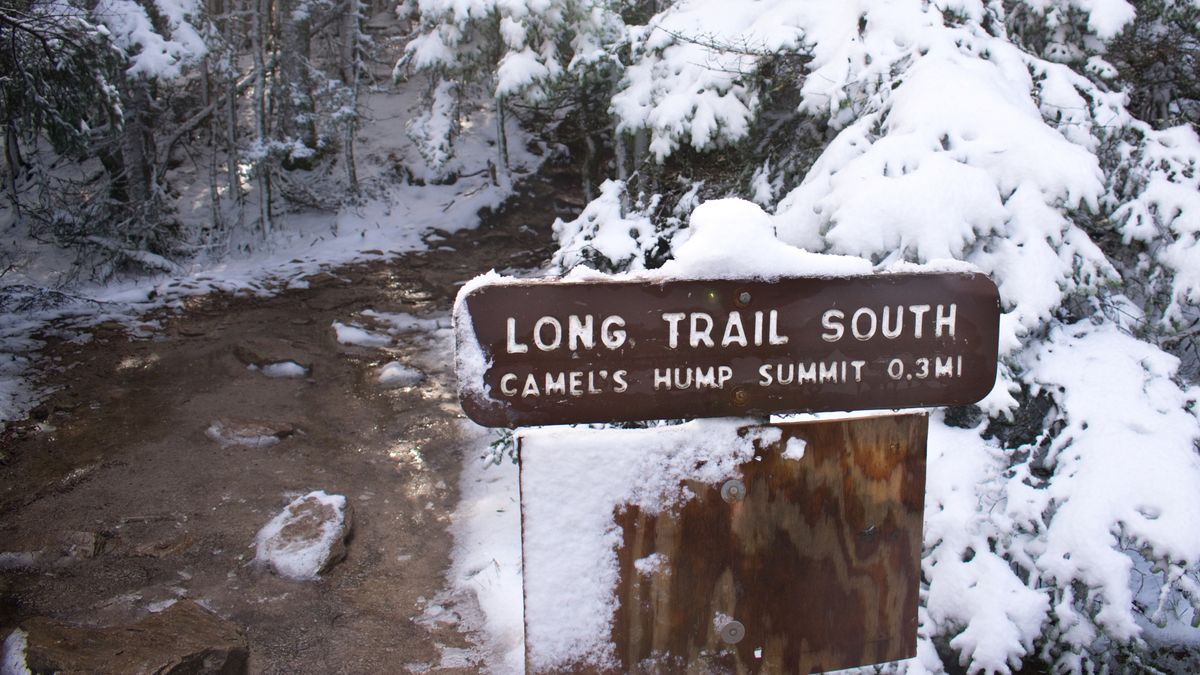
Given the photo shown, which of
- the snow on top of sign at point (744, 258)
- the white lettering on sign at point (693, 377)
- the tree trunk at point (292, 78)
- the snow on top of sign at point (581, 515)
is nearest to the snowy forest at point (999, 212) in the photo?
the snow on top of sign at point (744, 258)

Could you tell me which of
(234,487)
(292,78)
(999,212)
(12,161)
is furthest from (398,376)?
(292,78)

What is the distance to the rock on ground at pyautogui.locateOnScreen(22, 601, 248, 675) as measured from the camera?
3.88 metres

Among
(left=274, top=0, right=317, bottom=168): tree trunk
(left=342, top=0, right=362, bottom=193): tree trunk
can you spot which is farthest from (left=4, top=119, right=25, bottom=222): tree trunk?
(left=342, top=0, right=362, bottom=193): tree trunk

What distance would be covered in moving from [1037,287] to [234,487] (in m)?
5.83

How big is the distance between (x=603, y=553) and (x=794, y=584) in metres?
0.49

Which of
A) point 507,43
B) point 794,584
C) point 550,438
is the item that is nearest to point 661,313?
point 550,438

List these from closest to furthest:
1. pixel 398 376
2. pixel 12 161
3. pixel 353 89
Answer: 1. pixel 398 376
2. pixel 12 161
3. pixel 353 89

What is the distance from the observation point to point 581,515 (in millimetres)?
1930

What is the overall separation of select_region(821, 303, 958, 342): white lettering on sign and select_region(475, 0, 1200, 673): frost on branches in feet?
4.47

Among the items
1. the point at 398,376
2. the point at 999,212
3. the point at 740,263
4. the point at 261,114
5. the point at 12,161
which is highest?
the point at 740,263

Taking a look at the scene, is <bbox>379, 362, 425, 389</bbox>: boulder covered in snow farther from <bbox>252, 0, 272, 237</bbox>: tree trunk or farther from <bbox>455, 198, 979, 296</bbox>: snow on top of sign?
<bbox>455, 198, 979, 296</bbox>: snow on top of sign

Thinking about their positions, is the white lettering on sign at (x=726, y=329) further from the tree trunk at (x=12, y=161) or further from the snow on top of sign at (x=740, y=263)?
the tree trunk at (x=12, y=161)

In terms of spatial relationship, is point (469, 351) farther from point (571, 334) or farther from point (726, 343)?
point (726, 343)

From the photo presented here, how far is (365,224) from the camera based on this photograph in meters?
14.9
